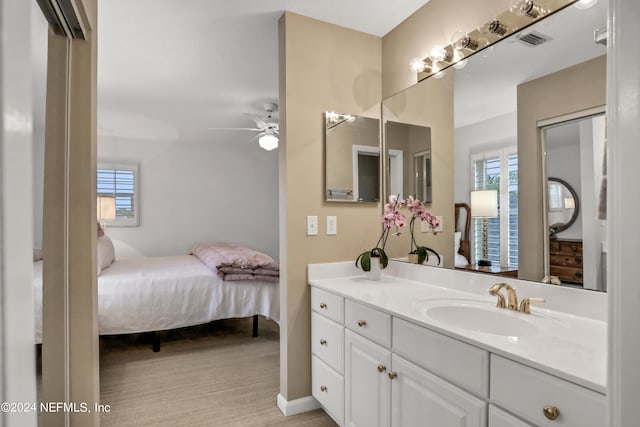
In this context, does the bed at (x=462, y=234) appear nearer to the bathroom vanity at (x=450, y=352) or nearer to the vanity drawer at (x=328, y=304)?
the bathroom vanity at (x=450, y=352)

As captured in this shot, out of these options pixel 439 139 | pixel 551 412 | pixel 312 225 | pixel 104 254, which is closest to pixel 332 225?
pixel 312 225

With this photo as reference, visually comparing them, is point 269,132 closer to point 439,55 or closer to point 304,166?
point 304,166

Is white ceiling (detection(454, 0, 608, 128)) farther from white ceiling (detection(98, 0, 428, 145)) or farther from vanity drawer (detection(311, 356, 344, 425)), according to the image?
vanity drawer (detection(311, 356, 344, 425))

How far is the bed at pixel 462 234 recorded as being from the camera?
1.88m

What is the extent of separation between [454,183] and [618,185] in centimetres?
141

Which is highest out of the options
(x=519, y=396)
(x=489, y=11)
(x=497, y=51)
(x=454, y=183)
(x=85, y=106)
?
(x=489, y=11)

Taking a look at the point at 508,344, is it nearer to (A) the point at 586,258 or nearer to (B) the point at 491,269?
(A) the point at 586,258

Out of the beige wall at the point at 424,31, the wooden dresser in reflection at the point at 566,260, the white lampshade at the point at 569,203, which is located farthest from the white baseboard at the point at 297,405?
the beige wall at the point at 424,31

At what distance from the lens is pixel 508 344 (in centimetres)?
105

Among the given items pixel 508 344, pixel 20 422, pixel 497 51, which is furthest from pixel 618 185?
pixel 497 51

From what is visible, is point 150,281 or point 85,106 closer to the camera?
point 85,106

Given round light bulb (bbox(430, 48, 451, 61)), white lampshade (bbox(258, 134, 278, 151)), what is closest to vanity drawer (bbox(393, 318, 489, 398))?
round light bulb (bbox(430, 48, 451, 61))

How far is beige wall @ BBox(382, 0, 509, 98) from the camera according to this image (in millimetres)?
1775

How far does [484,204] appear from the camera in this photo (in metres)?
1.81
